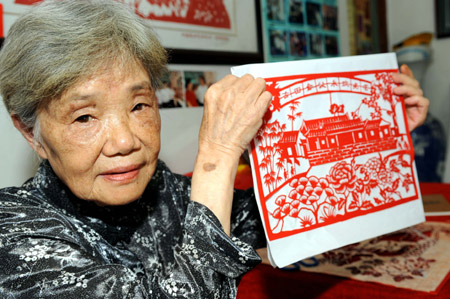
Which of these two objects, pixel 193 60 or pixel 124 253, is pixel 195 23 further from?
pixel 124 253

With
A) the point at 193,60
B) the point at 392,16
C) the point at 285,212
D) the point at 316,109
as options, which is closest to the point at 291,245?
the point at 285,212

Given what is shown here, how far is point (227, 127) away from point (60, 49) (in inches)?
13.5

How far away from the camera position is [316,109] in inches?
37.4

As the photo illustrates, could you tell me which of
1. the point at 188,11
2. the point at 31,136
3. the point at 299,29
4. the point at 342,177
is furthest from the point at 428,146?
the point at 31,136

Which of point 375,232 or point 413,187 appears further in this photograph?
point 413,187

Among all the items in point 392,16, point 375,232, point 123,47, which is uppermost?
point 392,16

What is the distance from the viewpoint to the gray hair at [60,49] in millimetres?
762

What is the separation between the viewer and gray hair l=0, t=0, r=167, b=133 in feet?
2.50

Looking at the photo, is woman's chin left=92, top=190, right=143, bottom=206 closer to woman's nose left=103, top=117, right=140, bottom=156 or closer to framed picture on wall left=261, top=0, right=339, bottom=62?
woman's nose left=103, top=117, right=140, bottom=156

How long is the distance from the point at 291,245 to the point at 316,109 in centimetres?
31

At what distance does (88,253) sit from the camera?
30.5 inches

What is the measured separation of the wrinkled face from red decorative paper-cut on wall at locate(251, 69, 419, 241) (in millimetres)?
246

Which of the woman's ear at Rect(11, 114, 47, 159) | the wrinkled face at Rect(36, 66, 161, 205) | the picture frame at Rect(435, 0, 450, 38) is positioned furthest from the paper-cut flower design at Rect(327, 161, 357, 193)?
the picture frame at Rect(435, 0, 450, 38)

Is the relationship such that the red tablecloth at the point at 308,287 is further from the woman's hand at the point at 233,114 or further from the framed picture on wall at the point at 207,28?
the framed picture on wall at the point at 207,28
